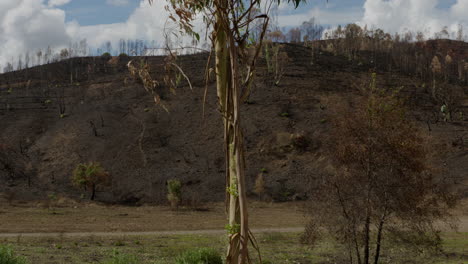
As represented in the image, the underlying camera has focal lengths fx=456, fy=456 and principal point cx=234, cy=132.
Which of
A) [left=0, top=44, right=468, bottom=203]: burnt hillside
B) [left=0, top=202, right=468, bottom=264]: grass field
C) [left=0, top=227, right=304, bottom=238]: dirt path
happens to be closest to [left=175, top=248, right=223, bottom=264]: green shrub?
[left=0, top=202, right=468, bottom=264]: grass field

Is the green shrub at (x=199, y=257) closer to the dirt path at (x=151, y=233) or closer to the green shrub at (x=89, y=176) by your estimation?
the dirt path at (x=151, y=233)

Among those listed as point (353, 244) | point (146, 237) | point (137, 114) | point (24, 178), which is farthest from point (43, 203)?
point (353, 244)

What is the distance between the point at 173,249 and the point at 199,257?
364 inches

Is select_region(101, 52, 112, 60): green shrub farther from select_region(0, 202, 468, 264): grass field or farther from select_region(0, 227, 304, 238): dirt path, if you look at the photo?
select_region(0, 227, 304, 238): dirt path

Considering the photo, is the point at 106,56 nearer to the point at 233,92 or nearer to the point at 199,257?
the point at 199,257

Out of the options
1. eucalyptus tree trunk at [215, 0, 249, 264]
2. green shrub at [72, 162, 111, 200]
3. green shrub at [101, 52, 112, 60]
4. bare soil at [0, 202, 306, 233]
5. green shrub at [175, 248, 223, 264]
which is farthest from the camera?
green shrub at [101, 52, 112, 60]

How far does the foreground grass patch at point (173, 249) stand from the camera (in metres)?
14.7

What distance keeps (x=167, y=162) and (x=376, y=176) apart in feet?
129

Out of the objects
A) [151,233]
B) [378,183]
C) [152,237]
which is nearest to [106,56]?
[151,233]

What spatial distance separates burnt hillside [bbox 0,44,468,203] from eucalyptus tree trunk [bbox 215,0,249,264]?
38.1 m

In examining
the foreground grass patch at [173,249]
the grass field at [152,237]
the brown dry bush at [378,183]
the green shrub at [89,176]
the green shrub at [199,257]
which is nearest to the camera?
the green shrub at [199,257]

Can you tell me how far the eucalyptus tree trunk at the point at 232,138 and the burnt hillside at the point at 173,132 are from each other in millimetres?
38065

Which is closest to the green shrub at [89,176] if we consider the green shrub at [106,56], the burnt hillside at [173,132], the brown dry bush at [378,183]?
the burnt hillside at [173,132]

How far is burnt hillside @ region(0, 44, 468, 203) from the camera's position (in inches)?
1784
